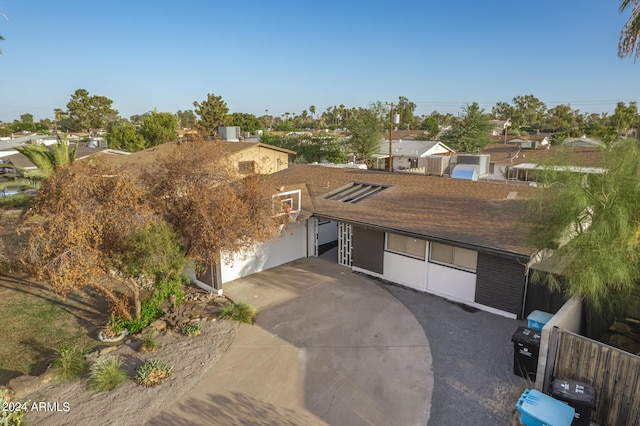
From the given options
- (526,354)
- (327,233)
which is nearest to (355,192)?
(327,233)

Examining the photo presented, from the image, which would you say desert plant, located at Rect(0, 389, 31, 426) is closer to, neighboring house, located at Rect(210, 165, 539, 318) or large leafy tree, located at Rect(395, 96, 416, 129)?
neighboring house, located at Rect(210, 165, 539, 318)

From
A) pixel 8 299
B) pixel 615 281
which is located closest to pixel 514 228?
pixel 615 281

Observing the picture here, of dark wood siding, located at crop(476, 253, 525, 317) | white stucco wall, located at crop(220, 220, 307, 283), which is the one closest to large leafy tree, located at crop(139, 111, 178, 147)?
white stucco wall, located at crop(220, 220, 307, 283)

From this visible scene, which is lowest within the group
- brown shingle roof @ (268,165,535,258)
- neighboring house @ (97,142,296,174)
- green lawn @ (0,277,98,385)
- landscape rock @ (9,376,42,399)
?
green lawn @ (0,277,98,385)

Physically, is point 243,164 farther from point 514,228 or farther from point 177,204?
point 514,228

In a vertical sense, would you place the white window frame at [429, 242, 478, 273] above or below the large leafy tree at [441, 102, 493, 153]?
below

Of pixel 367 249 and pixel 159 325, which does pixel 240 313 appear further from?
pixel 367 249

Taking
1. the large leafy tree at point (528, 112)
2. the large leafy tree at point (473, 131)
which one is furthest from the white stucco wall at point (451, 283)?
the large leafy tree at point (528, 112)
